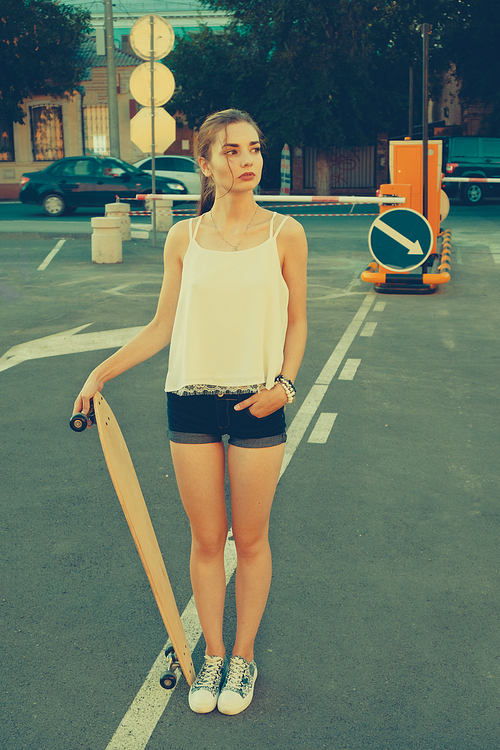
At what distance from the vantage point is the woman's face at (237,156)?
2689 mm

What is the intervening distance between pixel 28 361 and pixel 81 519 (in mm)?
3800

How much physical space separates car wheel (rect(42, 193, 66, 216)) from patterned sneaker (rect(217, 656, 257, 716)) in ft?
72.5

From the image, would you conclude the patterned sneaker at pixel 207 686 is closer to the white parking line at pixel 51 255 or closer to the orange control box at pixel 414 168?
the orange control box at pixel 414 168

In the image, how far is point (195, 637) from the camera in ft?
10.9

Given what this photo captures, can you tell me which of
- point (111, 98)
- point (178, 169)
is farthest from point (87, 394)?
point (178, 169)

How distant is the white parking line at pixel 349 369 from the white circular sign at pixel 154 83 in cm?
966

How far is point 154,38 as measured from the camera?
15.5 meters

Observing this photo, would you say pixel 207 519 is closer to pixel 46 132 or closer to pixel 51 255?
pixel 51 255

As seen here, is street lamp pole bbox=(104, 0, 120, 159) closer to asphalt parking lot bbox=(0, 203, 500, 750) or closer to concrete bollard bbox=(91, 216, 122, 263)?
concrete bollard bbox=(91, 216, 122, 263)

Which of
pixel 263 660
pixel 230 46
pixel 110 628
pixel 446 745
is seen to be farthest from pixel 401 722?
pixel 230 46

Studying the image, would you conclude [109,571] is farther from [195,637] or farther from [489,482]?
[489,482]

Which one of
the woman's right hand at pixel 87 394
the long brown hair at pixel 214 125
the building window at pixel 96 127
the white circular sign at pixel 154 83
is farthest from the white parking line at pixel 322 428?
the building window at pixel 96 127

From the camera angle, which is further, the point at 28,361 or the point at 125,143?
the point at 125,143

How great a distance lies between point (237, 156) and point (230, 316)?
0.51m
